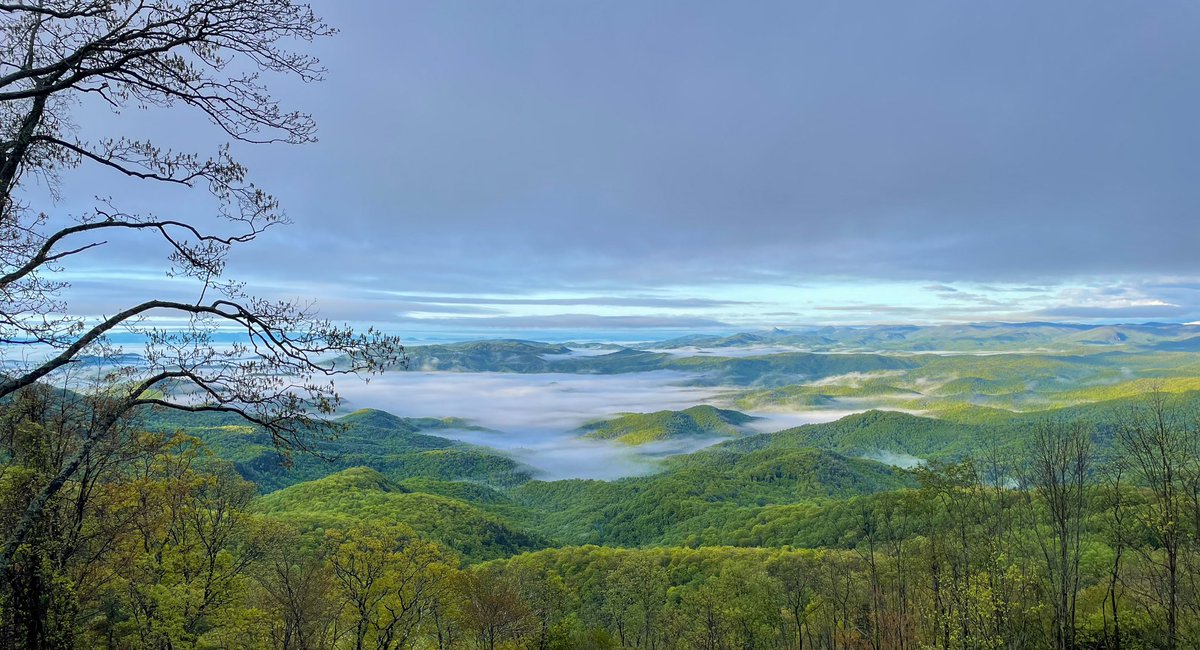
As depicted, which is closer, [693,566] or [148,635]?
[148,635]

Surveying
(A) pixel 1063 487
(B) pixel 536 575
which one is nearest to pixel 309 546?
(B) pixel 536 575

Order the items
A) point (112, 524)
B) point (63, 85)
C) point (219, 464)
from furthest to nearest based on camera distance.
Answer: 1. point (219, 464)
2. point (112, 524)
3. point (63, 85)

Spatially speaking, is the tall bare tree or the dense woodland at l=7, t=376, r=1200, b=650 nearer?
the dense woodland at l=7, t=376, r=1200, b=650

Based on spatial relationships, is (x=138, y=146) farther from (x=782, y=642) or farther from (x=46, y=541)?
(x=782, y=642)

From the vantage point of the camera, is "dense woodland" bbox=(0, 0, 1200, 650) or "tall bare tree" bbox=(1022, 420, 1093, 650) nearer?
"dense woodland" bbox=(0, 0, 1200, 650)

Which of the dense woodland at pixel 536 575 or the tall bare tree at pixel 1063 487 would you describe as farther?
the tall bare tree at pixel 1063 487

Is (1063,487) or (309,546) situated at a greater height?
(1063,487)

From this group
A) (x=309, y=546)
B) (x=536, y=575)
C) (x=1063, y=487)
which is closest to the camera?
(x=1063, y=487)

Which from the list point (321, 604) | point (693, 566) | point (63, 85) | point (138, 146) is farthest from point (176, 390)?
point (693, 566)

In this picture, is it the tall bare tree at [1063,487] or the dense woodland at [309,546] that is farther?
the tall bare tree at [1063,487]

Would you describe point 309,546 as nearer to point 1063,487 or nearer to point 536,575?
point 536,575

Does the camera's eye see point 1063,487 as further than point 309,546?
No
